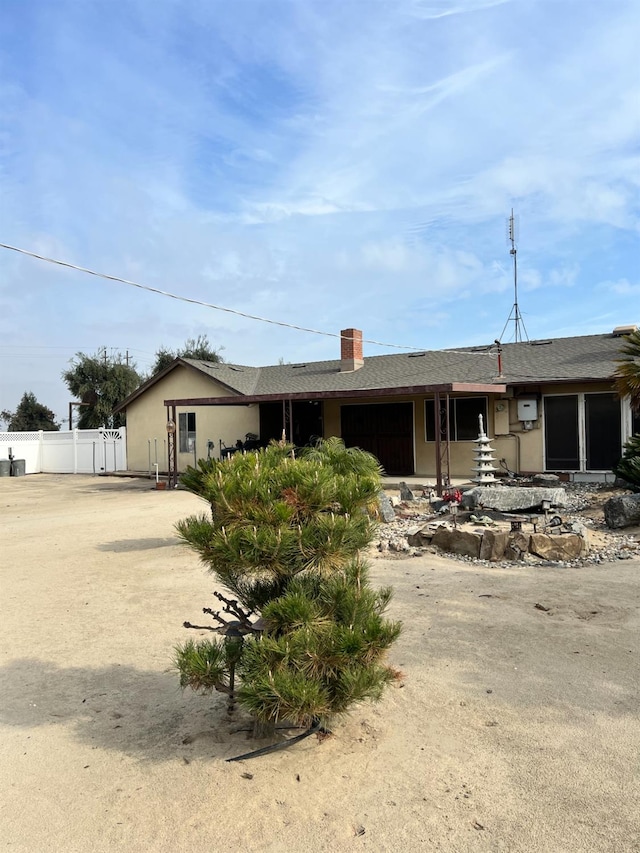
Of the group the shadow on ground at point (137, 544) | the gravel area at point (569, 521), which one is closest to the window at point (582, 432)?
the gravel area at point (569, 521)

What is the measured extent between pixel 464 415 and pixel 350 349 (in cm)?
527

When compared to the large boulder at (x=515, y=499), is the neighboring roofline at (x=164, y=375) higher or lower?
higher

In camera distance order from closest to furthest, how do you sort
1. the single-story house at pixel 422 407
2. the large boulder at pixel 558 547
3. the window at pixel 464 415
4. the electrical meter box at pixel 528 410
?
the large boulder at pixel 558 547, the single-story house at pixel 422 407, the electrical meter box at pixel 528 410, the window at pixel 464 415

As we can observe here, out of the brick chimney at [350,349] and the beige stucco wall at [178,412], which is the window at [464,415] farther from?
the beige stucco wall at [178,412]

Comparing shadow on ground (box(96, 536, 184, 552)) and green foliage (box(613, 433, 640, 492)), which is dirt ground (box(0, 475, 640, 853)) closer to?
shadow on ground (box(96, 536, 184, 552))

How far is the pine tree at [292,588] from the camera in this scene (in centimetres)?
293

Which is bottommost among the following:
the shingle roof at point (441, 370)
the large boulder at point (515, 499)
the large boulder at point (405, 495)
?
the large boulder at point (405, 495)

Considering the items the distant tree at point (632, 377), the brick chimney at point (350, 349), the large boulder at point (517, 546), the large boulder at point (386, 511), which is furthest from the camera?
the brick chimney at point (350, 349)

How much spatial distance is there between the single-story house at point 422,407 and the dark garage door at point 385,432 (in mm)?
28

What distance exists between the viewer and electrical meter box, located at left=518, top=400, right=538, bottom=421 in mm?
15185

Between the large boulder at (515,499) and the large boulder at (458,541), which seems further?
the large boulder at (515,499)

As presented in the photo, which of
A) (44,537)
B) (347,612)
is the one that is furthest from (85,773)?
(44,537)

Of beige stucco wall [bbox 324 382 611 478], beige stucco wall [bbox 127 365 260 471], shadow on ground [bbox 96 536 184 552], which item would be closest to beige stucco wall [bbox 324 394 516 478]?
beige stucco wall [bbox 324 382 611 478]

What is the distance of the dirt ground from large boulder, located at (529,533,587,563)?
137 centimetres
